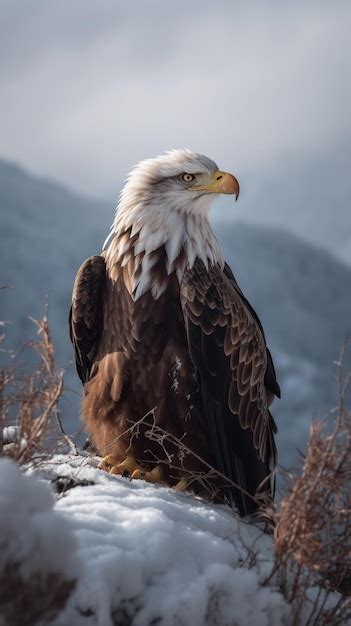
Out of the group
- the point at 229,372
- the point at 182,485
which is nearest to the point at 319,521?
the point at 182,485

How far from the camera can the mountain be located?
123 feet

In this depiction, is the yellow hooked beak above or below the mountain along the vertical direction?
below

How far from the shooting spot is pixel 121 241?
6.58 m

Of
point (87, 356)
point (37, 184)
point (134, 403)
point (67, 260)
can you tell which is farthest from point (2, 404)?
point (37, 184)

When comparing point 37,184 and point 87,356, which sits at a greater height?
point 37,184

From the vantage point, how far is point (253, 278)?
53.9 metres

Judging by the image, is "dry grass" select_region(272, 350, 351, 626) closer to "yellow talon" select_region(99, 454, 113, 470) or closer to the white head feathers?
"yellow talon" select_region(99, 454, 113, 470)

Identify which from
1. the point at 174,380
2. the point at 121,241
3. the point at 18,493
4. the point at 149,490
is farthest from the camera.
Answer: the point at 121,241

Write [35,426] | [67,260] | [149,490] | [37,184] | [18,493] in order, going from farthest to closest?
[37,184] → [67,260] → [149,490] → [35,426] → [18,493]

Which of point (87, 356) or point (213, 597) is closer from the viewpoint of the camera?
point (213, 597)

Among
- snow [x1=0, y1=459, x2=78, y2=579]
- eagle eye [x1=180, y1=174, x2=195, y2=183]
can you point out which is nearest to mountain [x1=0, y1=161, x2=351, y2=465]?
eagle eye [x1=180, y1=174, x2=195, y2=183]

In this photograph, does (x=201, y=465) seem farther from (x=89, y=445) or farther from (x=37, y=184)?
(x=37, y=184)

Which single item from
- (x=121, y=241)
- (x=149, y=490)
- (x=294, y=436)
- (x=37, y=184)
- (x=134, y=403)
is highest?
(x=37, y=184)

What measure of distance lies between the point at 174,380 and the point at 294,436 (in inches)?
1543
